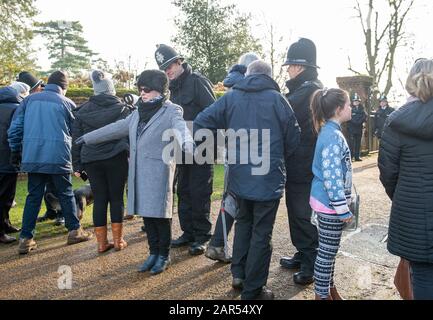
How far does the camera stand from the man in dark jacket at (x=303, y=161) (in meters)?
4.02

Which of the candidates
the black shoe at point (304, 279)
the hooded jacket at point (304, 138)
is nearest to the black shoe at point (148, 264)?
the black shoe at point (304, 279)

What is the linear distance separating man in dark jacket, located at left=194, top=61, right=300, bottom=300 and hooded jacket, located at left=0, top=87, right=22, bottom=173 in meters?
3.24

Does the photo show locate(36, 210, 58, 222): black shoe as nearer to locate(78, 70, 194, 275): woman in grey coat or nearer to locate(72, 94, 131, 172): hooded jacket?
locate(72, 94, 131, 172): hooded jacket

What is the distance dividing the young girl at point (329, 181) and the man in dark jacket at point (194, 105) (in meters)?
1.77

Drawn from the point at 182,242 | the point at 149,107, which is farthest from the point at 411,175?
the point at 182,242

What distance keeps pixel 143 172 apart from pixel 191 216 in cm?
121

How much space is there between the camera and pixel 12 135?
5.21 metres

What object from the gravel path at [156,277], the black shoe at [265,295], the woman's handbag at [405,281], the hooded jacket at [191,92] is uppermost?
the hooded jacket at [191,92]

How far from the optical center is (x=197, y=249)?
15.9 feet

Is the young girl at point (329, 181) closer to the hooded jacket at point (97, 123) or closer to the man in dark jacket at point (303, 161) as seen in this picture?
the man in dark jacket at point (303, 161)

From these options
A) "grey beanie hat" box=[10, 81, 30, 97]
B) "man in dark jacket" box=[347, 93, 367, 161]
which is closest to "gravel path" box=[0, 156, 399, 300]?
"grey beanie hat" box=[10, 81, 30, 97]

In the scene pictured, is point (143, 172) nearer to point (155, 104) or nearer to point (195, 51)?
point (155, 104)
